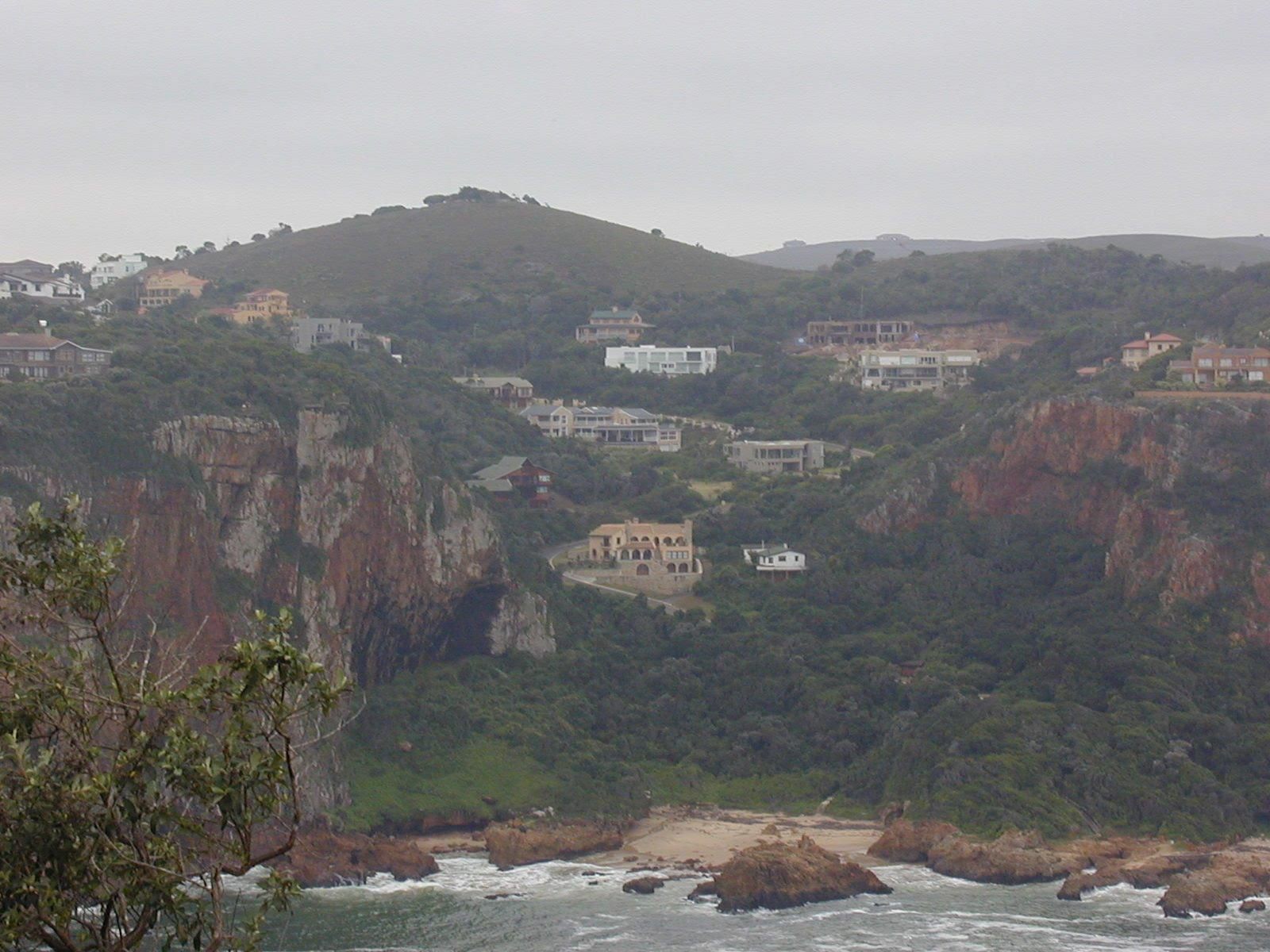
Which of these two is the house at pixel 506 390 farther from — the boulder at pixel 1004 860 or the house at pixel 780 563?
the boulder at pixel 1004 860

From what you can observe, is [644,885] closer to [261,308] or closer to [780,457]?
[780,457]

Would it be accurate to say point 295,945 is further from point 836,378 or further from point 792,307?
point 792,307

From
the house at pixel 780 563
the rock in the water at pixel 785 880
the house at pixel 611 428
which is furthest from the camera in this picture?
the house at pixel 611 428

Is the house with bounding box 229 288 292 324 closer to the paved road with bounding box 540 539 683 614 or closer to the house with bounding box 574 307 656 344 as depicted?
the house with bounding box 574 307 656 344

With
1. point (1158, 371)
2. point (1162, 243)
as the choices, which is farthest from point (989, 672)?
point (1162, 243)

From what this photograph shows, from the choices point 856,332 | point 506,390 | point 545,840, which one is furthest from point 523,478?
point 856,332

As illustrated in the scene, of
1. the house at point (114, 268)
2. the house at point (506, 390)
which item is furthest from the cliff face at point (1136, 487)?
the house at point (114, 268)
